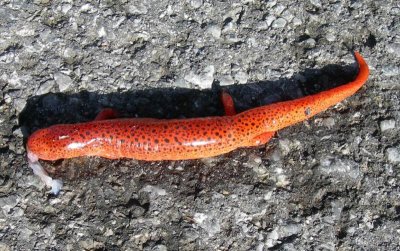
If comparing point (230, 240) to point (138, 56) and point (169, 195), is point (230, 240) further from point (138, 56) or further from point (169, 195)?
point (138, 56)

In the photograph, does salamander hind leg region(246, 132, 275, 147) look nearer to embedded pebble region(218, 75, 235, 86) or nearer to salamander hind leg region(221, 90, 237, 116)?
salamander hind leg region(221, 90, 237, 116)

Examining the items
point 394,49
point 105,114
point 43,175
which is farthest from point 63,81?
point 394,49

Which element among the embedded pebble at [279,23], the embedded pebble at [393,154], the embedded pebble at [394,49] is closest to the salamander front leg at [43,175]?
the embedded pebble at [279,23]

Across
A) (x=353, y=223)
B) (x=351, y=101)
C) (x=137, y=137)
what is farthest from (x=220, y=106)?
(x=353, y=223)

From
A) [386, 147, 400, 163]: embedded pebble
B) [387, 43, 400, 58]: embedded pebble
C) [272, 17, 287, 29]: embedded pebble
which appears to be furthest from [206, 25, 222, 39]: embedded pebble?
[386, 147, 400, 163]: embedded pebble

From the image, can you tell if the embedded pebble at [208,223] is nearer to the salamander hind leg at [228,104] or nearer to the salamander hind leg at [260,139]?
the salamander hind leg at [260,139]

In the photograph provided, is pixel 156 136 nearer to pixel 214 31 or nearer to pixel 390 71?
pixel 214 31
